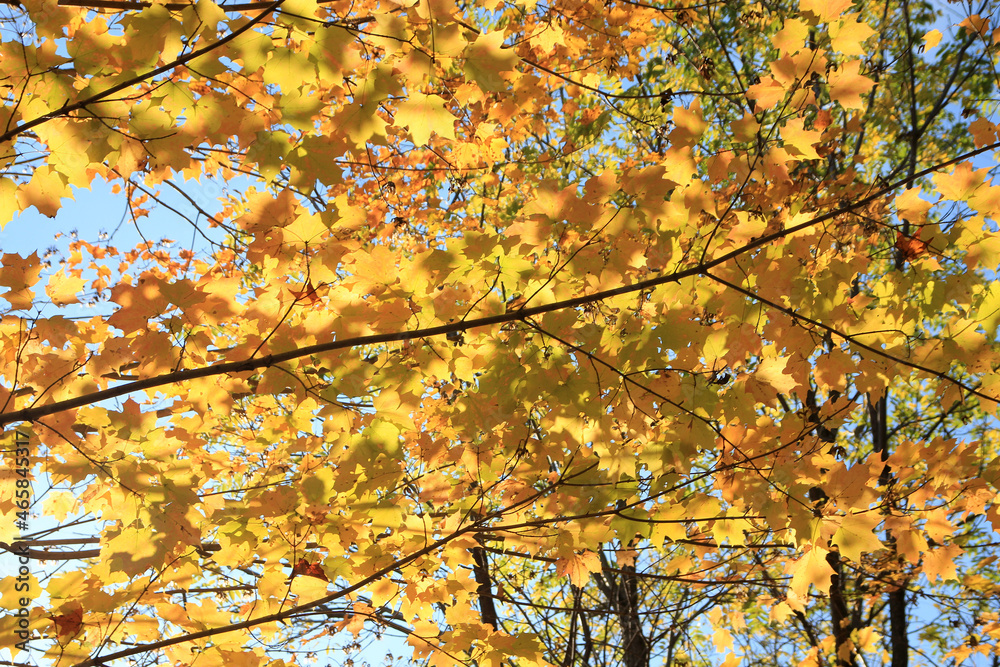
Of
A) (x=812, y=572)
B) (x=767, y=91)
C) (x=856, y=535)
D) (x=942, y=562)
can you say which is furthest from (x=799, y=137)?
(x=942, y=562)

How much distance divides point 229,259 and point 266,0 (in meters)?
2.99

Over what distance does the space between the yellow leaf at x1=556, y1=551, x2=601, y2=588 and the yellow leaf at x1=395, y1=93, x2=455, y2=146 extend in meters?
1.77

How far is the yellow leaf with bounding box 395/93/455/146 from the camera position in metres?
1.88

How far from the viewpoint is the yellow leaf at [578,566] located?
250 cm

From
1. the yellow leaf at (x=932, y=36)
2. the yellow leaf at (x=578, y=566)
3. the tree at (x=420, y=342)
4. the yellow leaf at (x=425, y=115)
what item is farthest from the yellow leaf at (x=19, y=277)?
the yellow leaf at (x=932, y=36)

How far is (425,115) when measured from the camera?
6.20 ft

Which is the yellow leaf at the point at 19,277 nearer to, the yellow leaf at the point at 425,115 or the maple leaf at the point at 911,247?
the yellow leaf at the point at 425,115

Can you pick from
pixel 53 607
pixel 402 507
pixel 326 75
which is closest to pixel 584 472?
pixel 402 507

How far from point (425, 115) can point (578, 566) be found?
77.0 inches

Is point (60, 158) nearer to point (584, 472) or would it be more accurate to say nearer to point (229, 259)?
point (584, 472)

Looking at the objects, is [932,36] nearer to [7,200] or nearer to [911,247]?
[911,247]

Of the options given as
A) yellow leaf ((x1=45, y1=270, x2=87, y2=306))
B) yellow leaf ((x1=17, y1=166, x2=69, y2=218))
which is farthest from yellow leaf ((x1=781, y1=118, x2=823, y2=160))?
yellow leaf ((x1=45, y1=270, x2=87, y2=306))

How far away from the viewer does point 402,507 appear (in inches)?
94.6

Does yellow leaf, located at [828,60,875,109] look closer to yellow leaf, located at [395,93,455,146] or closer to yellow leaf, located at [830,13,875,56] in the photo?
yellow leaf, located at [830,13,875,56]
